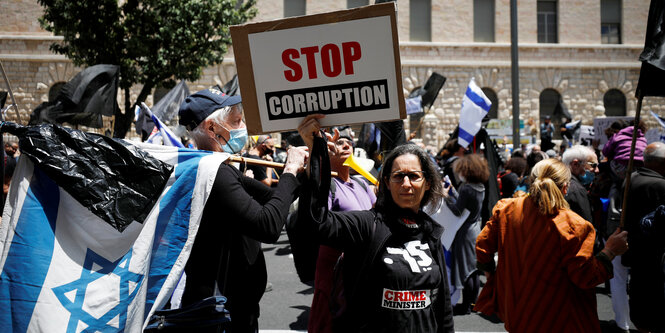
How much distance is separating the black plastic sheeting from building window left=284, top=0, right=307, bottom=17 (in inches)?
960

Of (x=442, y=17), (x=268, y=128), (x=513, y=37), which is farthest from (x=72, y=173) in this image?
(x=442, y=17)

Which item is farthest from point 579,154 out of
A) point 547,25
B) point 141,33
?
point 547,25

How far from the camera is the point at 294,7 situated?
25.8 meters

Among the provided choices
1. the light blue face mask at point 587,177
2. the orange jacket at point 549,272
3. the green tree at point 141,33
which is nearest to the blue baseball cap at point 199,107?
the orange jacket at point 549,272

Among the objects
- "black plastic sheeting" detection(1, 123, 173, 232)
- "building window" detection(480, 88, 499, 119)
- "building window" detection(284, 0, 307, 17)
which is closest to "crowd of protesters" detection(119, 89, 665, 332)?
"black plastic sheeting" detection(1, 123, 173, 232)

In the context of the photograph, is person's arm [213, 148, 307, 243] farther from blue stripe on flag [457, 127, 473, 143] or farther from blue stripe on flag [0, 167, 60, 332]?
blue stripe on flag [457, 127, 473, 143]

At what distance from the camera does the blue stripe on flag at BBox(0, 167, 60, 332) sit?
84.7 inches

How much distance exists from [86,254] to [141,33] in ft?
52.5

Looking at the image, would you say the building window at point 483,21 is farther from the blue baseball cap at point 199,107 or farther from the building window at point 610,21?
the blue baseball cap at point 199,107

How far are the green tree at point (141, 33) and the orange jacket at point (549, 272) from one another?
1392cm

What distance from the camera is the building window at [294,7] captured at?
25.7 meters

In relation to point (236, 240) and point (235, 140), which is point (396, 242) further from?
point (235, 140)

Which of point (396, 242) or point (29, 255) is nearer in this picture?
point (29, 255)

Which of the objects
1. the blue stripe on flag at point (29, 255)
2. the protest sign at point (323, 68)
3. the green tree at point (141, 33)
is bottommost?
the blue stripe on flag at point (29, 255)
